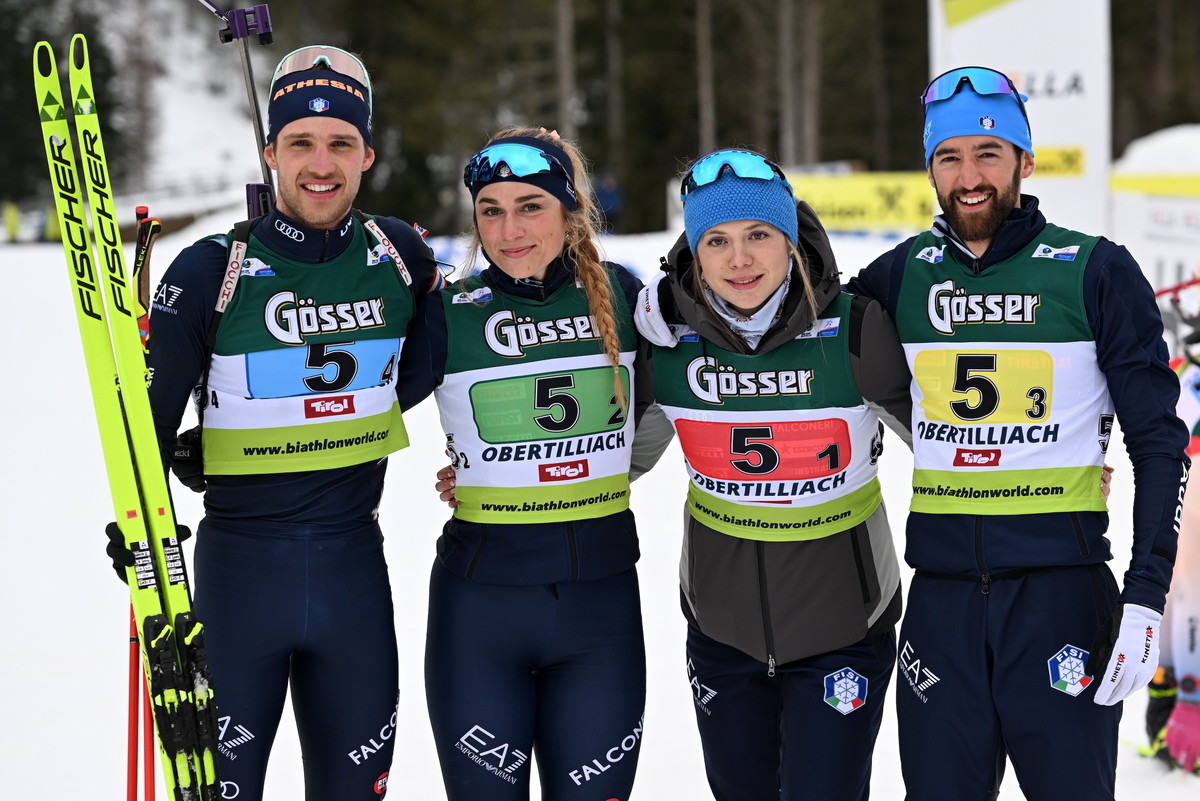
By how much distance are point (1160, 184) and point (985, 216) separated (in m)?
9.13

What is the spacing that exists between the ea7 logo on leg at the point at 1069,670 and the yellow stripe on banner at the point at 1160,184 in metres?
8.30

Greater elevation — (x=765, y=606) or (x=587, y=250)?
(x=587, y=250)

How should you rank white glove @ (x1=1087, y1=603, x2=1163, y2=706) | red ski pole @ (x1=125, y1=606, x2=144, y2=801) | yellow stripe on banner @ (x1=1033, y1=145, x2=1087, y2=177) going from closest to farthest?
white glove @ (x1=1087, y1=603, x2=1163, y2=706), red ski pole @ (x1=125, y1=606, x2=144, y2=801), yellow stripe on banner @ (x1=1033, y1=145, x2=1087, y2=177)

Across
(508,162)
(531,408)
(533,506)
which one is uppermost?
(508,162)

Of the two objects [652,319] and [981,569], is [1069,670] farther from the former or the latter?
[652,319]

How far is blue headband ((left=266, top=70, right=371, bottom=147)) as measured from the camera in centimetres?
285

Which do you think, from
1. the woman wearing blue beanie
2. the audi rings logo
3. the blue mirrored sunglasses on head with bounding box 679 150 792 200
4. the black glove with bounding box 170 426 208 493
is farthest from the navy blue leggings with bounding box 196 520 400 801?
the blue mirrored sunglasses on head with bounding box 679 150 792 200

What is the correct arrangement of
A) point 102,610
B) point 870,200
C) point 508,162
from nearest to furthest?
point 508,162, point 102,610, point 870,200

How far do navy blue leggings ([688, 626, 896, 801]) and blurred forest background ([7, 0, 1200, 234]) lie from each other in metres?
22.4

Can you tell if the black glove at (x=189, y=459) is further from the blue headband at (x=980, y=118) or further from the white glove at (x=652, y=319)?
the blue headband at (x=980, y=118)

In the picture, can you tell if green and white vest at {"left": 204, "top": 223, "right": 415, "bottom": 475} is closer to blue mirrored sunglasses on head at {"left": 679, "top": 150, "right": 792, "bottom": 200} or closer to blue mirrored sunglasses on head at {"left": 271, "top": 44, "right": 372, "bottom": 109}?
blue mirrored sunglasses on head at {"left": 271, "top": 44, "right": 372, "bottom": 109}

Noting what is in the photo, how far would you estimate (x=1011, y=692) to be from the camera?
2570 mm

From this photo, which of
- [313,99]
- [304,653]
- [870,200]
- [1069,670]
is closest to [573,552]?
[304,653]

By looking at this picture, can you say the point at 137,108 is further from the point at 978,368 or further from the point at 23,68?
the point at 978,368
